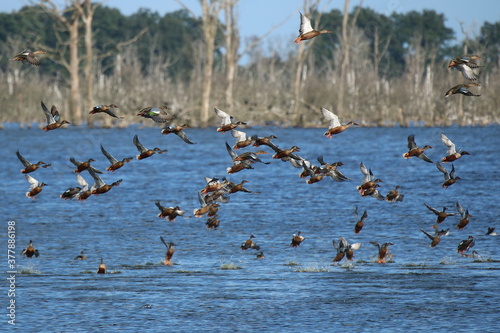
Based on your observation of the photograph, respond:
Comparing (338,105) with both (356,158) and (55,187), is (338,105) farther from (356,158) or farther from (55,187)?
(55,187)

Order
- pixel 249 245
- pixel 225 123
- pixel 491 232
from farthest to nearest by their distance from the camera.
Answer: pixel 491 232 → pixel 249 245 → pixel 225 123

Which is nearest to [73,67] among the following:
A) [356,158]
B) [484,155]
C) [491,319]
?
[356,158]

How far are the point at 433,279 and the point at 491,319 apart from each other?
9.00ft

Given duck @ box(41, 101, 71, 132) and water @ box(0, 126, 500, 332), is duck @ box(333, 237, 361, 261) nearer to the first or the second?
water @ box(0, 126, 500, 332)

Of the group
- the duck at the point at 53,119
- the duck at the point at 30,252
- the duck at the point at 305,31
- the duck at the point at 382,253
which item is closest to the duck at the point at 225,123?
the duck at the point at 305,31

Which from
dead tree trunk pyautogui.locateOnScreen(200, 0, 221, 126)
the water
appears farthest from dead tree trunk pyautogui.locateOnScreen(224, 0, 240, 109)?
the water

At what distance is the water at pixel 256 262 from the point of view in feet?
42.1

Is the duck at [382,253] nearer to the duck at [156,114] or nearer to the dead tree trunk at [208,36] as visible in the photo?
the duck at [156,114]

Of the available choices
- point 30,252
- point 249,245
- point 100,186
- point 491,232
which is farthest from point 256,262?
point 491,232

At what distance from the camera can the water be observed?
1283 cm

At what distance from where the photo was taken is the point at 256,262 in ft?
55.6

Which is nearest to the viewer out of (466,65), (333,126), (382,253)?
(466,65)

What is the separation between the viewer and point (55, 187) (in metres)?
32.4

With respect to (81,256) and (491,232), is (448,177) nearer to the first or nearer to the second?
(491,232)
